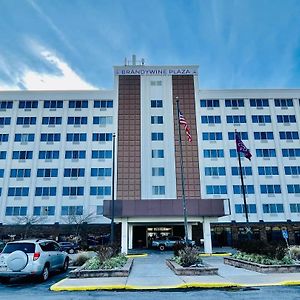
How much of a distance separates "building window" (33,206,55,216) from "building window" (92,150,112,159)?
10108 millimetres

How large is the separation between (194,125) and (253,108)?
424 inches

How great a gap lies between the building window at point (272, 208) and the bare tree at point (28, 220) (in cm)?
3321

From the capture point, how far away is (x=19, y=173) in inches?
1757

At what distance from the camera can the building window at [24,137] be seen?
46344mm

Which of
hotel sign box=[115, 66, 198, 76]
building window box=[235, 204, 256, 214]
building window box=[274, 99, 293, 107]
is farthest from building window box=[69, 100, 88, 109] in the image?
building window box=[274, 99, 293, 107]

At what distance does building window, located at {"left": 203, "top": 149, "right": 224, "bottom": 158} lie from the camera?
45.3 meters

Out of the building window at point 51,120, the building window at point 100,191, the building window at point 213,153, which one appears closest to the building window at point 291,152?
the building window at point 213,153

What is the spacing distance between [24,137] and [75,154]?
901cm

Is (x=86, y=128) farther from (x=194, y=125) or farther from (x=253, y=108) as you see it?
(x=253, y=108)

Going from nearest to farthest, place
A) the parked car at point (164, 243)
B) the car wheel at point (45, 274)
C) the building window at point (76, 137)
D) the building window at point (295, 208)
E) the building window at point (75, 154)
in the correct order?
the car wheel at point (45, 274), the parked car at point (164, 243), the building window at point (295, 208), the building window at point (75, 154), the building window at point (76, 137)

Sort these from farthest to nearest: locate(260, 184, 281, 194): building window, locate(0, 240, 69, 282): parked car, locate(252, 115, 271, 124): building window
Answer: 1. locate(252, 115, 271, 124): building window
2. locate(260, 184, 281, 194): building window
3. locate(0, 240, 69, 282): parked car

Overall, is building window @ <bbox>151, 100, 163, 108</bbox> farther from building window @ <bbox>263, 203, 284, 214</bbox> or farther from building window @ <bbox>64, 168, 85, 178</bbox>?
building window @ <bbox>263, 203, 284, 214</bbox>

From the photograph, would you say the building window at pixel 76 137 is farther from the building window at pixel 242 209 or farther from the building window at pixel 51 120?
A: the building window at pixel 242 209

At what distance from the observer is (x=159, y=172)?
4416 centimetres
